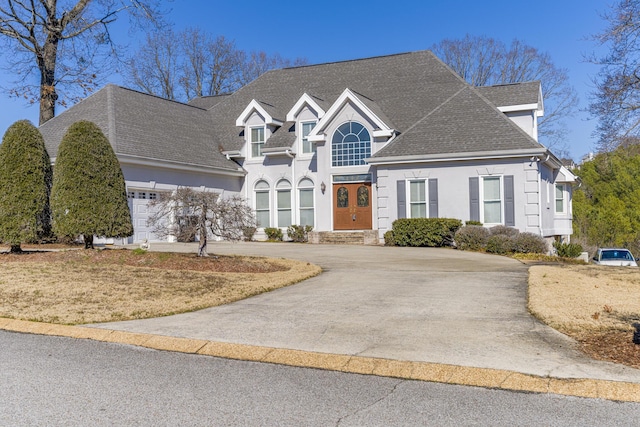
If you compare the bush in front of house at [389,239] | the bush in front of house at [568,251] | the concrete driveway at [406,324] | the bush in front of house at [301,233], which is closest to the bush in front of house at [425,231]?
the bush in front of house at [389,239]

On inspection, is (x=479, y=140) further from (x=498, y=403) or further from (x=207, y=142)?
(x=498, y=403)

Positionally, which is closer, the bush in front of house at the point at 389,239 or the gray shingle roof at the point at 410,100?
the gray shingle roof at the point at 410,100

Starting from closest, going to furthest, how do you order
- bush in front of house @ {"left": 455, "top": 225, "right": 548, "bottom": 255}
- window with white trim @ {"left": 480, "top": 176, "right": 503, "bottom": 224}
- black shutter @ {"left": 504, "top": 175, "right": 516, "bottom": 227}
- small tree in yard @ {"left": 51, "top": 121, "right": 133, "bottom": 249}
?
small tree in yard @ {"left": 51, "top": 121, "right": 133, "bottom": 249} → bush in front of house @ {"left": 455, "top": 225, "right": 548, "bottom": 255} → black shutter @ {"left": 504, "top": 175, "right": 516, "bottom": 227} → window with white trim @ {"left": 480, "top": 176, "right": 503, "bottom": 224}

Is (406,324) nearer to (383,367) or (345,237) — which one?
(383,367)

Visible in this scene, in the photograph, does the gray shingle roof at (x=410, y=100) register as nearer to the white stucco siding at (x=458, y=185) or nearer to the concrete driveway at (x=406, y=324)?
the white stucco siding at (x=458, y=185)

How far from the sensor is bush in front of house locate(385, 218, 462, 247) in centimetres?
2288

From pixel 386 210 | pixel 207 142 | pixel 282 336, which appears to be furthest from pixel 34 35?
pixel 282 336

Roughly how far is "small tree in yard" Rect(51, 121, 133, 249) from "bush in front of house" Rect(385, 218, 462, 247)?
11.5 m

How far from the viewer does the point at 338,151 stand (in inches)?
1058

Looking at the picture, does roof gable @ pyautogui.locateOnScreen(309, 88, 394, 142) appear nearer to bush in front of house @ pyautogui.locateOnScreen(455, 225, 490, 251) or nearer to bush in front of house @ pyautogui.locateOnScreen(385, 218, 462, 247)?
bush in front of house @ pyautogui.locateOnScreen(385, 218, 462, 247)

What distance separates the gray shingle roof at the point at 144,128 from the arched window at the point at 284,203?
2.59 metres

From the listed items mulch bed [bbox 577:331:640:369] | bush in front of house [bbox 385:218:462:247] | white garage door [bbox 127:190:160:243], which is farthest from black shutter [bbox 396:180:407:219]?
mulch bed [bbox 577:331:640:369]

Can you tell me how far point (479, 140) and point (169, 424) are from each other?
67.2 ft

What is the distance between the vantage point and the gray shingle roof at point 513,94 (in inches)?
1051
